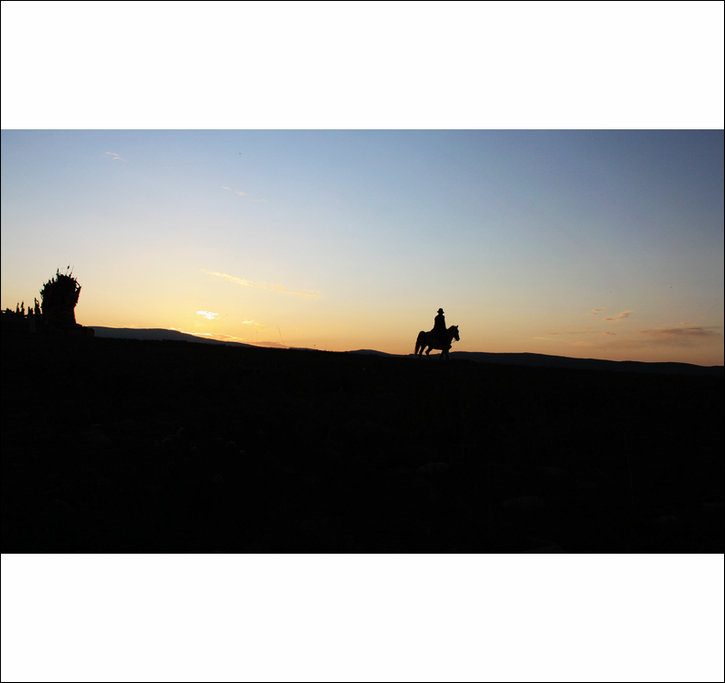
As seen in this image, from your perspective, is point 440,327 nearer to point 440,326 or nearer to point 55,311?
point 440,326

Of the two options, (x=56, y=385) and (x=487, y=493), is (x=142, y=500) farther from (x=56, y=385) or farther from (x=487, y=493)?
(x=56, y=385)

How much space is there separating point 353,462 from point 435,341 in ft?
51.4

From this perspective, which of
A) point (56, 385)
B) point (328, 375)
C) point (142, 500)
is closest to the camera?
point (142, 500)

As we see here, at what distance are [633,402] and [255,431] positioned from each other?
31.6ft

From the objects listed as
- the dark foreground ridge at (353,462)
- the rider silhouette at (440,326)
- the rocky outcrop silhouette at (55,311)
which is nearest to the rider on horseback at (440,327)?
the rider silhouette at (440,326)

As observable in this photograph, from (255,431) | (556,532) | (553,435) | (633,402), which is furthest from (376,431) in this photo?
(633,402)

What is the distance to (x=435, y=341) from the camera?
24.8m

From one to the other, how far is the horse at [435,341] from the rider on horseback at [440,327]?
69 mm

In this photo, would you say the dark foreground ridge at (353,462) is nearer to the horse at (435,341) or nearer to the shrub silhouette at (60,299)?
the horse at (435,341)

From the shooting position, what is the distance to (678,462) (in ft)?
31.2

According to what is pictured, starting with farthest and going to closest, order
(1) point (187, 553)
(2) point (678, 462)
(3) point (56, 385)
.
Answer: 1. (3) point (56, 385)
2. (2) point (678, 462)
3. (1) point (187, 553)

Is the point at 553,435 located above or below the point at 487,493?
above

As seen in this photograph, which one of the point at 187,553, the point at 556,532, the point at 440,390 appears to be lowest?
the point at 187,553

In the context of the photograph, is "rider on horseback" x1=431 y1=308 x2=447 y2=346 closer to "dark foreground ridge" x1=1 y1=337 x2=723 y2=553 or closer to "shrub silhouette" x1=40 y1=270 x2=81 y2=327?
"dark foreground ridge" x1=1 y1=337 x2=723 y2=553
